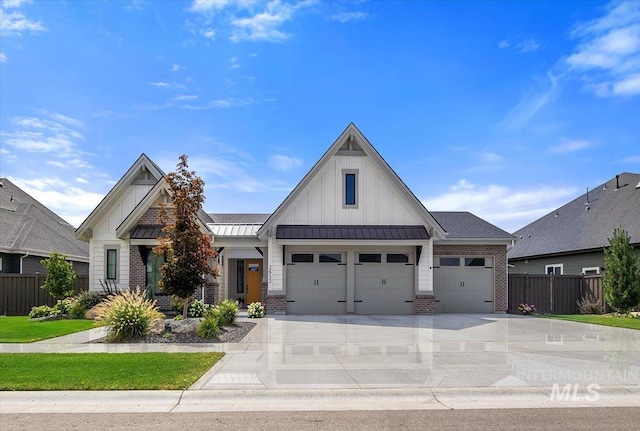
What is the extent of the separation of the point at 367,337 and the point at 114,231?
44.5 ft

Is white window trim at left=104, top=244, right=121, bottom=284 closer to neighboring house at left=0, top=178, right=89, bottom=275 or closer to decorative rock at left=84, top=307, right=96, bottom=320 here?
decorative rock at left=84, top=307, right=96, bottom=320

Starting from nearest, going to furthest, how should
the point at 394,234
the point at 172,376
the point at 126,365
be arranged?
the point at 172,376, the point at 126,365, the point at 394,234

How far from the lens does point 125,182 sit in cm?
2248

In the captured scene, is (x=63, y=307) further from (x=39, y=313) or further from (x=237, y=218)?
(x=237, y=218)

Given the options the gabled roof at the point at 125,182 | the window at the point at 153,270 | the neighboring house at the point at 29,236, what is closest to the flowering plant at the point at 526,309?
the window at the point at 153,270

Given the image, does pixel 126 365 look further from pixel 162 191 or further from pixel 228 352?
pixel 162 191

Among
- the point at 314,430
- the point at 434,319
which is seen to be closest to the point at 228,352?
the point at 314,430

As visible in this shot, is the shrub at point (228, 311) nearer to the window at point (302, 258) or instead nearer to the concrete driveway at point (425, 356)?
the concrete driveway at point (425, 356)

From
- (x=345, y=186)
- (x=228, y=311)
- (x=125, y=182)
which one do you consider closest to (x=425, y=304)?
(x=345, y=186)

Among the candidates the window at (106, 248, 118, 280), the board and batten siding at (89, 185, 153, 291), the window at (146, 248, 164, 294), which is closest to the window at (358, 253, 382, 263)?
the window at (146, 248, 164, 294)

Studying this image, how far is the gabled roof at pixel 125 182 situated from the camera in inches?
861

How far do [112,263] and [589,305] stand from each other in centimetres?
2239

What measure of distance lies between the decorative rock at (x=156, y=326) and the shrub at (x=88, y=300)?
7.48m

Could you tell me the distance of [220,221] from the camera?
27609mm
